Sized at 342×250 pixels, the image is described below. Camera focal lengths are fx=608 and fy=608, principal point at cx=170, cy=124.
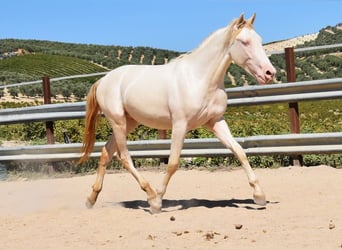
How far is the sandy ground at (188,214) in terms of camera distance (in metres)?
4.38

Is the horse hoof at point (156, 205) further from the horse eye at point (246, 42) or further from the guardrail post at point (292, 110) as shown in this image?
the guardrail post at point (292, 110)

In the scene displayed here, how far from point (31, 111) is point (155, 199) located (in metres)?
4.98

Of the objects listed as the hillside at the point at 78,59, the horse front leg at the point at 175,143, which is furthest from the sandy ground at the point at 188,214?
the hillside at the point at 78,59

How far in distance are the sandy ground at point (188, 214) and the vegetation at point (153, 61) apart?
4.57 feet

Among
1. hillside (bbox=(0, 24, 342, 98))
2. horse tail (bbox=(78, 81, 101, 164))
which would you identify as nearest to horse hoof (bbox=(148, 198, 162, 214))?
horse tail (bbox=(78, 81, 101, 164))

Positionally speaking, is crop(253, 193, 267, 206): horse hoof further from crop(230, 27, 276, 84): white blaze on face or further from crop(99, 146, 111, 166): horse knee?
crop(99, 146, 111, 166): horse knee

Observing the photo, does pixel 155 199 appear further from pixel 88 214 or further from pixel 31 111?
pixel 31 111

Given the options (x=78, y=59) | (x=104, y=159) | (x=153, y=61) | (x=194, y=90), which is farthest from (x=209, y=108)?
(x=153, y=61)

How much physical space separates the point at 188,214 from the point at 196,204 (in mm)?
664

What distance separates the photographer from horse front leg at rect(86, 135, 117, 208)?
21.5 ft

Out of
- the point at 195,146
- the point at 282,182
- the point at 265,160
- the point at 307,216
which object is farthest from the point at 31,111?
the point at 307,216

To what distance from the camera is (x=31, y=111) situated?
10266 millimetres

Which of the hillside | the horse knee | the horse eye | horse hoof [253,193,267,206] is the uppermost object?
the horse eye

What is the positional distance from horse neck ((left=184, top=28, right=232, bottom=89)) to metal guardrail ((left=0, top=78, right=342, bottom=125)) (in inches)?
109
